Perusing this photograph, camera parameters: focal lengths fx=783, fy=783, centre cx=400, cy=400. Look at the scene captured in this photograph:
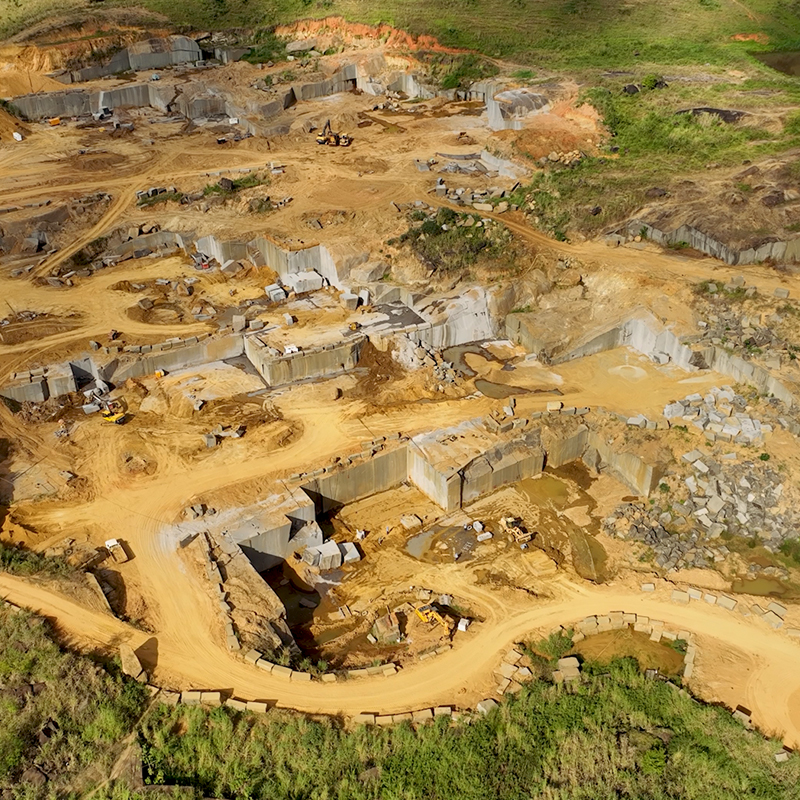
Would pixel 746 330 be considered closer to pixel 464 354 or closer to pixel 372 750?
pixel 464 354

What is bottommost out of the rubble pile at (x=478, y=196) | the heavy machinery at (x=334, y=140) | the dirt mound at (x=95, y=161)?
the rubble pile at (x=478, y=196)

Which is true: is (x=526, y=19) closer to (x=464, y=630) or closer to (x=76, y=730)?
(x=464, y=630)

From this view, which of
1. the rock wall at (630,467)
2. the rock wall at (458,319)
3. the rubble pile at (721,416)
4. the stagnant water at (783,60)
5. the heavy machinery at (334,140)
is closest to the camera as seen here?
the rock wall at (630,467)

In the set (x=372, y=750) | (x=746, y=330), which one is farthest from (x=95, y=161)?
(x=372, y=750)

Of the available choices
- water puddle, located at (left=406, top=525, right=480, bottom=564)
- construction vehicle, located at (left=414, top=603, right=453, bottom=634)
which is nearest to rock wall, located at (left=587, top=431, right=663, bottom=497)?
water puddle, located at (left=406, top=525, right=480, bottom=564)

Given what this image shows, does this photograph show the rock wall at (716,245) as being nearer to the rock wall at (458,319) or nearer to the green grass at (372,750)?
the rock wall at (458,319)

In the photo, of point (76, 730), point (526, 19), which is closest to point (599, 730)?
point (76, 730)

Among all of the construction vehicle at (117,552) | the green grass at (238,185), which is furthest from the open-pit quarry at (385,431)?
the green grass at (238,185)
